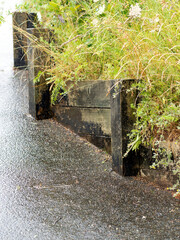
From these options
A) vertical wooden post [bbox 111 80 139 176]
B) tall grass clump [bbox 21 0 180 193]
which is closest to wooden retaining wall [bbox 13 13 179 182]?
vertical wooden post [bbox 111 80 139 176]

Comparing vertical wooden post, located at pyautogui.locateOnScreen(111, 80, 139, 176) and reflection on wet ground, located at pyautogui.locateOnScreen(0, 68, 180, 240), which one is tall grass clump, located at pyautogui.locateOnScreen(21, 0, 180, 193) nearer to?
vertical wooden post, located at pyautogui.locateOnScreen(111, 80, 139, 176)

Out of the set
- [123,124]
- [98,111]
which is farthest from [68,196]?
[98,111]

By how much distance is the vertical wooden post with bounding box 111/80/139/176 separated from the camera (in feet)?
10.7

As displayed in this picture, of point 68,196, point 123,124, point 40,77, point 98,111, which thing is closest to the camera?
point 68,196

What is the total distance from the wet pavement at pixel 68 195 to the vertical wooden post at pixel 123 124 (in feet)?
0.44

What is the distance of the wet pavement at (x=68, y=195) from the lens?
2.40 m

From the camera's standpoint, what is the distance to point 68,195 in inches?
116

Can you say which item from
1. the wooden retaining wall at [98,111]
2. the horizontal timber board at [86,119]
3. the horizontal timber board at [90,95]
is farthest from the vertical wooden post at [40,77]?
the horizontal timber board at [90,95]

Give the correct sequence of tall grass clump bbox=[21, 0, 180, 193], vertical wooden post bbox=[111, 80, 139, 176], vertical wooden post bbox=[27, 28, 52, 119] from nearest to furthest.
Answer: tall grass clump bbox=[21, 0, 180, 193], vertical wooden post bbox=[111, 80, 139, 176], vertical wooden post bbox=[27, 28, 52, 119]

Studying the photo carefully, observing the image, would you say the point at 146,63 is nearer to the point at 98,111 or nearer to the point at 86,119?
the point at 98,111

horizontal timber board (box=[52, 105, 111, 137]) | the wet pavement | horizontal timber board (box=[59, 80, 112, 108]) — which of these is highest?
horizontal timber board (box=[59, 80, 112, 108])

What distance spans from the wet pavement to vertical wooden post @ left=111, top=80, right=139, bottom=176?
0.44ft

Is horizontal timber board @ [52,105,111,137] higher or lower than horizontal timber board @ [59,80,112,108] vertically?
lower

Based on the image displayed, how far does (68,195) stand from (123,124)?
888 millimetres
